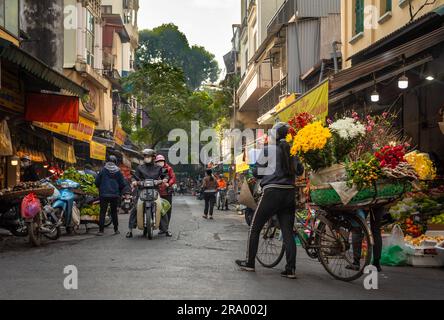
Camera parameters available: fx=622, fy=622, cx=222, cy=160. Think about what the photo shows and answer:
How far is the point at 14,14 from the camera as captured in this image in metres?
18.1

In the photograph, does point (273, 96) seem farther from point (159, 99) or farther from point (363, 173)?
point (363, 173)

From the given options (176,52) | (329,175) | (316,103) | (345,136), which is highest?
(176,52)

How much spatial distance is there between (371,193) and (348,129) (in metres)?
0.84

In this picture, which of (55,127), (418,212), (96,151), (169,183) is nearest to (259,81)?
(96,151)

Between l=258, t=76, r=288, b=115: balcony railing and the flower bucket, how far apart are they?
19.9 metres

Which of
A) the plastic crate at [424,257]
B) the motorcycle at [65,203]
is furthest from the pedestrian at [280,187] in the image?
the motorcycle at [65,203]

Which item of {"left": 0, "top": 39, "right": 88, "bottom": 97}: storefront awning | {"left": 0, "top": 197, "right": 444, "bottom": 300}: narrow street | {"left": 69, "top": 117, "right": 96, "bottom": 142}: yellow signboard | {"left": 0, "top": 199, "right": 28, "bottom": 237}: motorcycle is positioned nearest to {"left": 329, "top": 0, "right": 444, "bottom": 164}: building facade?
{"left": 0, "top": 197, "right": 444, "bottom": 300}: narrow street

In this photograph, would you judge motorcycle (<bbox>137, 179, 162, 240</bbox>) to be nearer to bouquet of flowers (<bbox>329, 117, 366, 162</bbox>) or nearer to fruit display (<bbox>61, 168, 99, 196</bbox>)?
fruit display (<bbox>61, 168, 99, 196</bbox>)

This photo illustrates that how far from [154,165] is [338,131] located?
6.22 meters

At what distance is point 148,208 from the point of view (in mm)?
12359

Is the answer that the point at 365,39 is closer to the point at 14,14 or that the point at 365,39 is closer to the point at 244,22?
the point at 14,14

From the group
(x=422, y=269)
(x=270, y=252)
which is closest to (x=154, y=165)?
(x=270, y=252)

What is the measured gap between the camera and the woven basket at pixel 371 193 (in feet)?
23.9

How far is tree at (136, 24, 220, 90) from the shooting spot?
92.8 meters
